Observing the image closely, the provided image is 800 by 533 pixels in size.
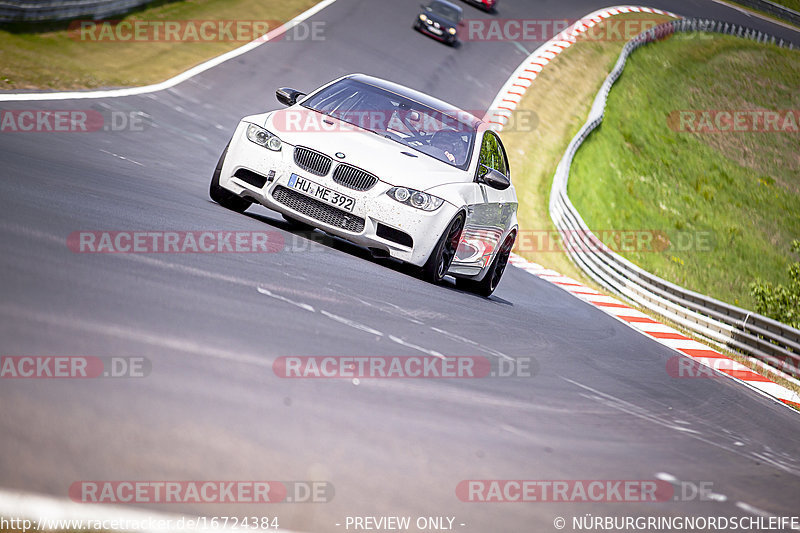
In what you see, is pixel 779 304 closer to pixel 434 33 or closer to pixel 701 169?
pixel 701 169

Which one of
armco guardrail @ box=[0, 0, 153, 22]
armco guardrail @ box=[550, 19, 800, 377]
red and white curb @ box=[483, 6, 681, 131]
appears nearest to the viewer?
armco guardrail @ box=[550, 19, 800, 377]

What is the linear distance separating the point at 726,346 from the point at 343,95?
9049 mm

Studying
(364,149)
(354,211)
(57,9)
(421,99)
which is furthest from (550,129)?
(354,211)

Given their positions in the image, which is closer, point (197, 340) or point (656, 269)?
point (197, 340)

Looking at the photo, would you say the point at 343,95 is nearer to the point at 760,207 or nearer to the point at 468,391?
the point at 468,391

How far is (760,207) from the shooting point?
3628 centimetres


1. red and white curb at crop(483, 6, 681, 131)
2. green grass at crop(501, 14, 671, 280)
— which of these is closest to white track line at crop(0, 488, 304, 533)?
green grass at crop(501, 14, 671, 280)

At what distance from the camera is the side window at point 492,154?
32.1 ft

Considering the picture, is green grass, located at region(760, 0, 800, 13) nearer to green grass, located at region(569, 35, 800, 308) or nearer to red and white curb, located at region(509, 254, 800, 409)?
green grass, located at region(569, 35, 800, 308)

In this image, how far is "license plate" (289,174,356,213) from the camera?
26.9 ft

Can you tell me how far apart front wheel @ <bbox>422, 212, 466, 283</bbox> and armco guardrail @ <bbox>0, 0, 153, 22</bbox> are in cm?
1362

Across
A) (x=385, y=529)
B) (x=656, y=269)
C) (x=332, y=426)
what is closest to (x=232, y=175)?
(x=332, y=426)

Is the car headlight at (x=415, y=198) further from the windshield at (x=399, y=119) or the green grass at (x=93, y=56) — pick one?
the green grass at (x=93, y=56)

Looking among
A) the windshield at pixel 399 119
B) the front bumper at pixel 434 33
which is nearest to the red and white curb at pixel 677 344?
the windshield at pixel 399 119
